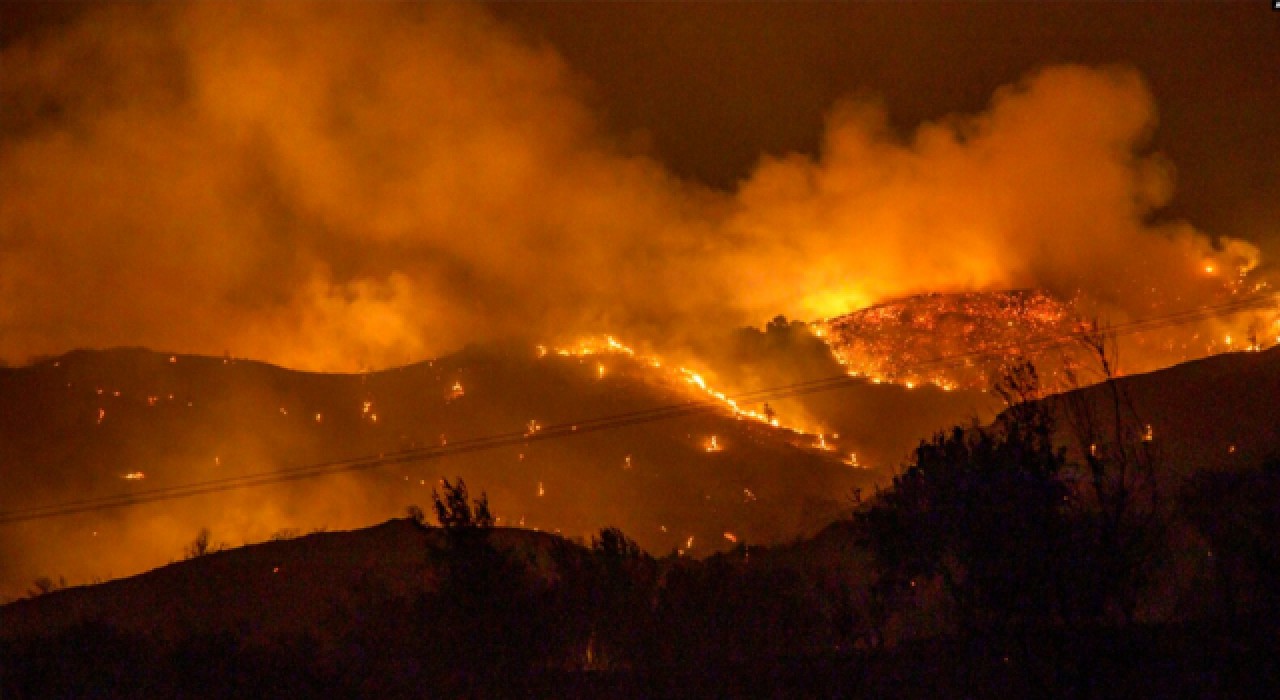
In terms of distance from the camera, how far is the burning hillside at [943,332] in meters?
112

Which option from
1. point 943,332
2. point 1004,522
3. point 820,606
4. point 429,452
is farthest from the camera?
point 943,332

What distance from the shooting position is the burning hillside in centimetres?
11206

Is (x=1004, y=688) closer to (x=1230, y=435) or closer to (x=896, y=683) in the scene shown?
(x=896, y=683)

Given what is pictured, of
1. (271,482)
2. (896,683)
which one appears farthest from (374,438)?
(896,683)

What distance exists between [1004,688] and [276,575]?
31.7m

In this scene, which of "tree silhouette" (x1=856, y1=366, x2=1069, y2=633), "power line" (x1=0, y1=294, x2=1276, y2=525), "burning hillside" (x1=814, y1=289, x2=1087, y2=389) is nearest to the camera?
"tree silhouette" (x1=856, y1=366, x2=1069, y2=633)

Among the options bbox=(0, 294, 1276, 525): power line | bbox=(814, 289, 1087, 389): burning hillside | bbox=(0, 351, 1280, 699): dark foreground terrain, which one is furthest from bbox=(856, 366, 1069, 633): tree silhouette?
bbox=(814, 289, 1087, 389): burning hillside

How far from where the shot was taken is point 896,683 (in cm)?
1866

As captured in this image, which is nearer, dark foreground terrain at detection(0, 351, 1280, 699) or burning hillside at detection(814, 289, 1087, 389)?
dark foreground terrain at detection(0, 351, 1280, 699)

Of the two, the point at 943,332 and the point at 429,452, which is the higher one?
the point at 943,332

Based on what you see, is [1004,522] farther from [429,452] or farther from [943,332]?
[943,332]

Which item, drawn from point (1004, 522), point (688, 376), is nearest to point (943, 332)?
point (688, 376)

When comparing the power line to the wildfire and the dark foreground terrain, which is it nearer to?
the wildfire

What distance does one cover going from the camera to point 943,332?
377 feet
